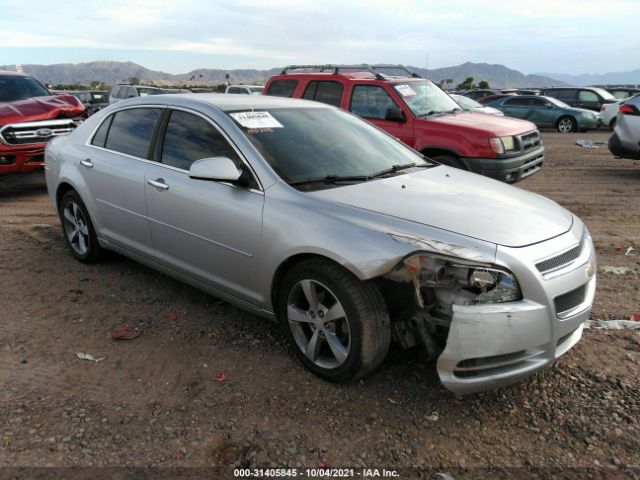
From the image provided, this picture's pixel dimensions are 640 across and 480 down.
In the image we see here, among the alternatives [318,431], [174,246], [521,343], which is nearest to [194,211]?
[174,246]

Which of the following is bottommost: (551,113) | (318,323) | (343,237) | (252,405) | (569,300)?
(252,405)

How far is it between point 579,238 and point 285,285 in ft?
5.89

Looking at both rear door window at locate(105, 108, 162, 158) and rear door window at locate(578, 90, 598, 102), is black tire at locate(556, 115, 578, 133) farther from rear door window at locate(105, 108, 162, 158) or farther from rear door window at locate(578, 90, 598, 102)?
rear door window at locate(105, 108, 162, 158)

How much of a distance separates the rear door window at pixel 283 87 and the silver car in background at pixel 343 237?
4.24 metres

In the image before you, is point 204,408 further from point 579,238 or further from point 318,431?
point 579,238

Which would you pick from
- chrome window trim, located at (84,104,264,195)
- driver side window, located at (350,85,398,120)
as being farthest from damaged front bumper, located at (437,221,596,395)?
driver side window, located at (350,85,398,120)

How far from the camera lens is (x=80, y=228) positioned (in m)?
5.13

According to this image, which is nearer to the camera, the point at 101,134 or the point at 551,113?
the point at 101,134

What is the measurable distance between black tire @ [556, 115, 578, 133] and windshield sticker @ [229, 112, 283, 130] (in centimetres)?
1856

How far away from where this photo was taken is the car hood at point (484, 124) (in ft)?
23.0

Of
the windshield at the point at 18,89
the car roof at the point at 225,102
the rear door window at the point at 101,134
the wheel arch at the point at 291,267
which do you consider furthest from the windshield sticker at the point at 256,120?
the windshield at the point at 18,89

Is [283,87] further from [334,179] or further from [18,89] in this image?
[334,179]

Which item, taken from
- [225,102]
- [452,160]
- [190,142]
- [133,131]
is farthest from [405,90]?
[190,142]

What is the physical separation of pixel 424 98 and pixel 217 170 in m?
5.46
